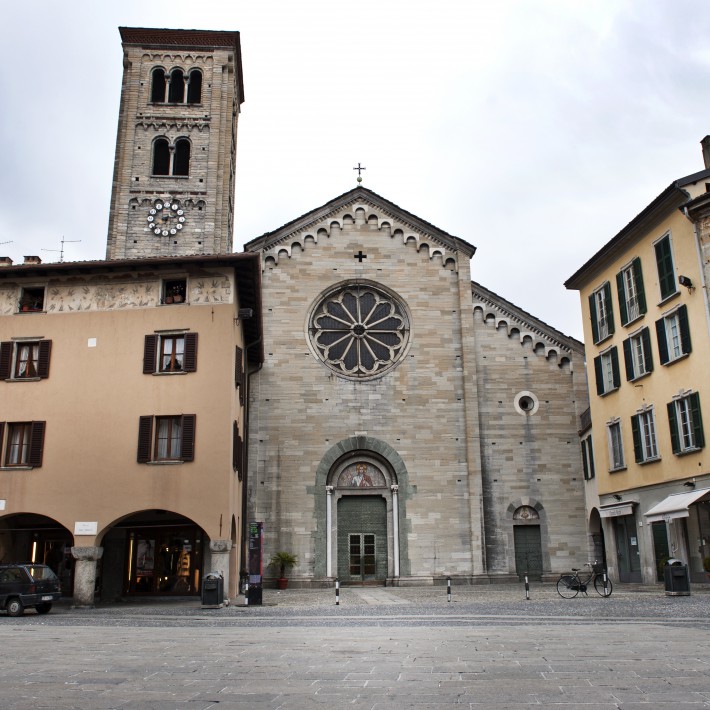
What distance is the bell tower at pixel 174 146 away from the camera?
41.5 meters

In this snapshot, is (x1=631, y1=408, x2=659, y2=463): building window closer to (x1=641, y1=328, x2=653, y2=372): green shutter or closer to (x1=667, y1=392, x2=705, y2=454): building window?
(x1=667, y1=392, x2=705, y2=454): building window

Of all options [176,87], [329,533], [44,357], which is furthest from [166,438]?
[176,87]

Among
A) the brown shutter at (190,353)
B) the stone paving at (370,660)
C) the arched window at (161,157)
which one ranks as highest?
the arched window at (161,157)

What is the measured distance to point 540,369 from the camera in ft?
116

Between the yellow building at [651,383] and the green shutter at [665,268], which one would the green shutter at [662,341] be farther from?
the green shutter at [665,268]

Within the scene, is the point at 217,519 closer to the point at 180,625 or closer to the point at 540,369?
the point at 180,625

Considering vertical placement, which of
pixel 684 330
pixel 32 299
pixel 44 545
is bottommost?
pixel 44 545

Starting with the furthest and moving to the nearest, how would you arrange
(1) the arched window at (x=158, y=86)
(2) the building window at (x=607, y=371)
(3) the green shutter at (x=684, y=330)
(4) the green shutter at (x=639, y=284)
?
(1) the arched window at (x=158, y=86) < (2) the building window at (x=607, y=371) < (4) the green shutter at (x=639, y=284) < (3) the green shutter at (x=684, y=330)

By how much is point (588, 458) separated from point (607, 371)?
414 cm

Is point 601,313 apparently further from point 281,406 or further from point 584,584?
point 281,406

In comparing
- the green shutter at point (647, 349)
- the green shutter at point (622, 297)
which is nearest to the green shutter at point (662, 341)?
the green shutter at point (647, 349)

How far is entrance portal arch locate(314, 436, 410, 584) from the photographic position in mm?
32750

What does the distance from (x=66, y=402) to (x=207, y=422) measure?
4406 mm

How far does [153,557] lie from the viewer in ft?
87.1
